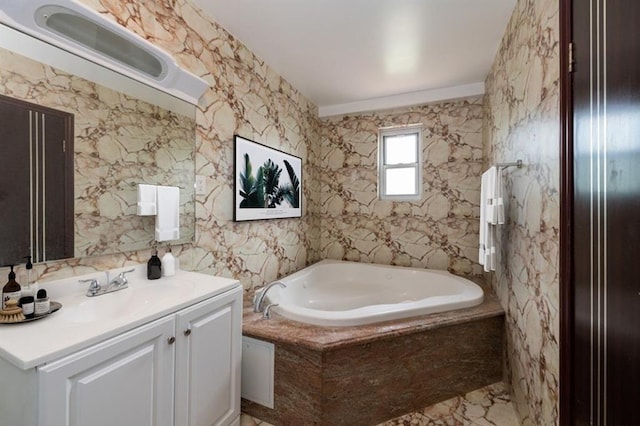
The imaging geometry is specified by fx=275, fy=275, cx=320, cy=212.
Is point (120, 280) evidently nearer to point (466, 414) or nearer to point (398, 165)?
point (466, 414)

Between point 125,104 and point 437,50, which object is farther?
point 437,50

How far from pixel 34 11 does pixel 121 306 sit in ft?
4.11

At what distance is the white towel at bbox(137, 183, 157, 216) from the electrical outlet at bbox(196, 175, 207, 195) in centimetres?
31

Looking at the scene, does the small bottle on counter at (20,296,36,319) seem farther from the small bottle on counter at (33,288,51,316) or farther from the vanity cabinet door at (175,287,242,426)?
the vanity cabinet door at (175,287,242,426)

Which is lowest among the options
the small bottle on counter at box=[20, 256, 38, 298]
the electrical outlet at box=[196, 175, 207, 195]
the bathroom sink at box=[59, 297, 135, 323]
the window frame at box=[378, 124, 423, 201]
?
the bathroom sink at box=[59, 297, 135, 323]

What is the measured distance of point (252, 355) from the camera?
175 centimetres

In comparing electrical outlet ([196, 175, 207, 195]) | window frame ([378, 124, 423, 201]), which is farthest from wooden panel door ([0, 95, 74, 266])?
window frame ([378, 124, 423, 201])

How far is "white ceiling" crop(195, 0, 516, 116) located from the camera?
1.81m

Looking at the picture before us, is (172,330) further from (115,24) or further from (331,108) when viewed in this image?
(331,108)

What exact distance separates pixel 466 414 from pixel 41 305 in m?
2.35

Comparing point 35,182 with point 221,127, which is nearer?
point 35,182

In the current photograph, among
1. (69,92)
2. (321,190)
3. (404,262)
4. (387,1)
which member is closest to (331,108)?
(321,190)

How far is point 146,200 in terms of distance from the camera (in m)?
1.54

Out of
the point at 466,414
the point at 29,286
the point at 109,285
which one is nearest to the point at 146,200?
the point at 109,285
